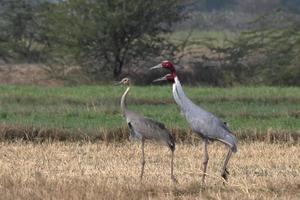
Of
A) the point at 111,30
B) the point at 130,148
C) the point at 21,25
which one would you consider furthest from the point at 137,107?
the point at 21,25

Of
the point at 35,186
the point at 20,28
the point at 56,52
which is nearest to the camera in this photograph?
the point at 35,186

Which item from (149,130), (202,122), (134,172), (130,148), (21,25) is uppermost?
(202,122)

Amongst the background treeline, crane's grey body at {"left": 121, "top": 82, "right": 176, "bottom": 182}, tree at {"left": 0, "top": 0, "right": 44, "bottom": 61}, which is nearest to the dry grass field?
crane's grey body at {"left": 121, "top": 82, "right": 176, "bottom": 182}

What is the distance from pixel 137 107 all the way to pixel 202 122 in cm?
915

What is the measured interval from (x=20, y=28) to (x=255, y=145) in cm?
2096

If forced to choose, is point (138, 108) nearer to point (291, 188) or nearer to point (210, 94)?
point (210, 94)

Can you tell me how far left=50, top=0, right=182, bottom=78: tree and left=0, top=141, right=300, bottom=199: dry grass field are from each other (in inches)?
610

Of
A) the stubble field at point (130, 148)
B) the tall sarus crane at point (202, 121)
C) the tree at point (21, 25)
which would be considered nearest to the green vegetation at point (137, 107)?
the stubble field at point (130, 148)

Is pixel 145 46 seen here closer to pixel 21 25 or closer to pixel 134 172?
pixel 21 25

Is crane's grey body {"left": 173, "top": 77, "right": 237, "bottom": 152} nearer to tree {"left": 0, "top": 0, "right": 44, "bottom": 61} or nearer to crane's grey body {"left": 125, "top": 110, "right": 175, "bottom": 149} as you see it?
crane's grey body {"left": 125, "top": 110, "right": 175, "bottom": 149}

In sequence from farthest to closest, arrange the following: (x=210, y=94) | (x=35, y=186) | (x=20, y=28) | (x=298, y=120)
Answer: (x=20, y=28)
(x=210, y=94)
(x=298, y=120)
(x=35, y=186)

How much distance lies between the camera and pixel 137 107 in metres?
19.2

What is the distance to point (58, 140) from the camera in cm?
1448

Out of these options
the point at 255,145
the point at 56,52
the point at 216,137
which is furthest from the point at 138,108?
the point at 56,52
